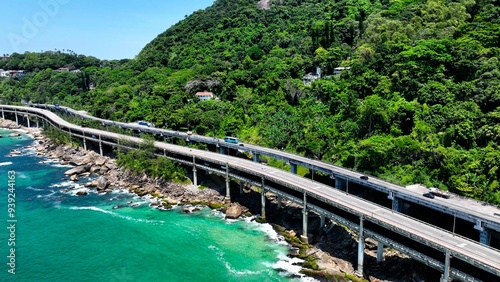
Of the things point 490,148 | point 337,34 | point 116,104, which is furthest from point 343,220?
point 116,104

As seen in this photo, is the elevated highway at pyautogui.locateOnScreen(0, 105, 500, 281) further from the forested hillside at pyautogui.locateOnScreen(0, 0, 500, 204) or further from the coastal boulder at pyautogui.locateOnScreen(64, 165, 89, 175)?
the coastal boulder at pyautogui.locateOnScreen(64, 165, 89, 175)

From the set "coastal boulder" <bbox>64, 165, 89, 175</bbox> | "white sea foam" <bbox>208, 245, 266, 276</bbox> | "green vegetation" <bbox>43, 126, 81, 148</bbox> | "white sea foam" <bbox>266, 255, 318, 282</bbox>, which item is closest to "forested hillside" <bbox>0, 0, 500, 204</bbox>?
"green vegetation" <bbox>43, 126, 81, 148</bbox>

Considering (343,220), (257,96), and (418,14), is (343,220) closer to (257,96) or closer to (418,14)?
(257,96)

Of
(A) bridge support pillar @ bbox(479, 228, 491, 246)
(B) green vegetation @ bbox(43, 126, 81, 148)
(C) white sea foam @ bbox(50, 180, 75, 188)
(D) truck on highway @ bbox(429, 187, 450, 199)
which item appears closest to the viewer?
(A) bridge support pillar @ bbox(479, 228, 491, 246)

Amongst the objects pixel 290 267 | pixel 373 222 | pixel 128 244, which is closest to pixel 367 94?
pixel 373 222

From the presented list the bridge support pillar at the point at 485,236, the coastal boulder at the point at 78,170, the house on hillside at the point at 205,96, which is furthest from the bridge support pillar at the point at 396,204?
the house on hillside at the point at 205,96

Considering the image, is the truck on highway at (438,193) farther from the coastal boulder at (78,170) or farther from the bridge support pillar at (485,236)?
the coastal boulder at (78,170)
